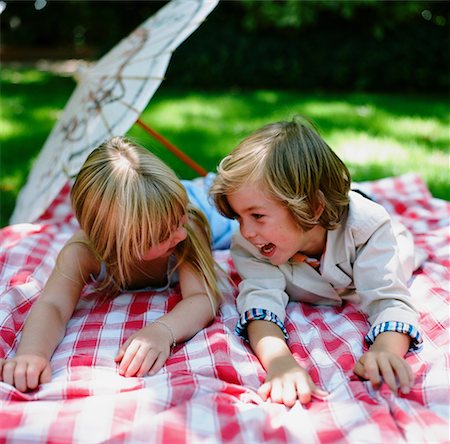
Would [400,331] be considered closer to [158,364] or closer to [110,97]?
[158,364]

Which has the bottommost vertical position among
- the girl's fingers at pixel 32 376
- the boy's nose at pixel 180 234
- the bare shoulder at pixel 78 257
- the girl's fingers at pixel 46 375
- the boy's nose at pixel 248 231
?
the girl's fingers at pixel 46 375

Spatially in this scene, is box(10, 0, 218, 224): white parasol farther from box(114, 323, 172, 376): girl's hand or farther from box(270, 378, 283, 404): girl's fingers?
box(270, 378, 283, 404): girl's fingers

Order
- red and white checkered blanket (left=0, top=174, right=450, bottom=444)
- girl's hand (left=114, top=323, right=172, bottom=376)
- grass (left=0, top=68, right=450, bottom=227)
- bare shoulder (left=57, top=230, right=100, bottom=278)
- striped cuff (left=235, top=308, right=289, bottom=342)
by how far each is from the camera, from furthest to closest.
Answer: grass (left=0, top=68, right=450, bottom=227) < bare shoulder (left=57, top=230, right=100, bottom=278) < striped cuff (left=235, top=308, right=289, bottom=342) < girl's hand (left=114, top=323, right=172, bottom=376) < red and white checkered blanket (left=0, top=174, right=450, bottom=444)

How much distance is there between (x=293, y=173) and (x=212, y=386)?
63cm

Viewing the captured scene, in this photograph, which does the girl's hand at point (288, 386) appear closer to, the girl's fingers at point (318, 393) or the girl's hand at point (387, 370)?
the girl's fingers at point (318, 393)

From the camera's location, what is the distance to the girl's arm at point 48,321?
66.9 inches

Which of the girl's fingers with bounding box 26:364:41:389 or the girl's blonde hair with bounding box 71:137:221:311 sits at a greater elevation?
the girl's blonde hair with bounding box 71:137:221:311

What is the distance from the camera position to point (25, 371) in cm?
170

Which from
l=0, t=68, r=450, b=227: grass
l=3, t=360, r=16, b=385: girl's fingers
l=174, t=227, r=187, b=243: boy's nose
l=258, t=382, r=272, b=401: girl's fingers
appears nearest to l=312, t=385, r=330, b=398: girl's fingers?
l=258, t=382, r=272, b=401: girl's fingers

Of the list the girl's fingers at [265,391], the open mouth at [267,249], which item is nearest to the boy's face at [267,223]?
the open mouth at [267,249]

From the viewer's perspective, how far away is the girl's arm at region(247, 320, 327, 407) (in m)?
1.64

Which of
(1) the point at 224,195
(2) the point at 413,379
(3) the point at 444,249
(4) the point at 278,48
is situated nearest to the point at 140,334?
(1) the point at 224,195

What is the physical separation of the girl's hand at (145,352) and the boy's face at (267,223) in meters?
0.38

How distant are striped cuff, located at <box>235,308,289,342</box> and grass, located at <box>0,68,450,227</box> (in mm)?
1461
